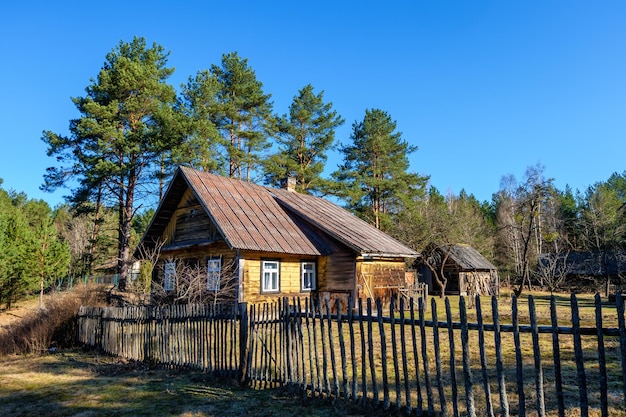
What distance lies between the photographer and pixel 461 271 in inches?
1431

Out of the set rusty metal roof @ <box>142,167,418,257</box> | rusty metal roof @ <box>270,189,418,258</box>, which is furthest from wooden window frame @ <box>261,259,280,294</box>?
rusty metal roof @ <box>270,189,418,258</box>

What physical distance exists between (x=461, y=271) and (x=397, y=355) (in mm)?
30710

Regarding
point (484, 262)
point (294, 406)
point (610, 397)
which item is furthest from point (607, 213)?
point (294, 406)

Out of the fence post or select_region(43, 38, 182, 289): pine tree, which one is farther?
select_region(43, 38, 182, 289): pine tree

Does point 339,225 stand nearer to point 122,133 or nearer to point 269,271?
point 269,271

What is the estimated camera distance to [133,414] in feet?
20.3

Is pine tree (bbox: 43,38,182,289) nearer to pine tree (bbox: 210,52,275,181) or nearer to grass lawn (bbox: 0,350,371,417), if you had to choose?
pine tree (bbox: 210,52,275,181)

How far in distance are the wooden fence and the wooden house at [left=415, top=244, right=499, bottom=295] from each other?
2463 cm

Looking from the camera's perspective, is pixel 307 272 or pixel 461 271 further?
pixel 461 271

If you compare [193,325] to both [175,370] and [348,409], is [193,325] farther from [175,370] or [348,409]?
[348,409]

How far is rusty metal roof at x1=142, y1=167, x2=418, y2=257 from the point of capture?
16.3 metres

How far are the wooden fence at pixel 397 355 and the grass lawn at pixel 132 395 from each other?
13.1 inches

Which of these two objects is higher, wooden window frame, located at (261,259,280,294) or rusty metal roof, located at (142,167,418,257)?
rusty metal roof, located at (142,167,418,257)

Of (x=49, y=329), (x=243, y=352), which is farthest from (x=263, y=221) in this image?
(x=243, y=352)
